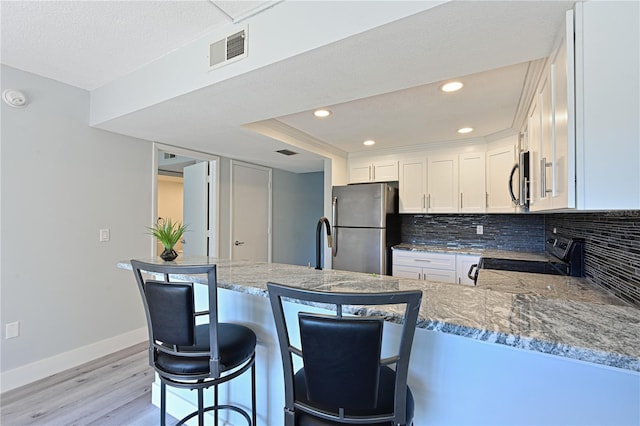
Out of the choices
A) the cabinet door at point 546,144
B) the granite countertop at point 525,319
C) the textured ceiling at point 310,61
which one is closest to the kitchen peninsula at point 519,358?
the granite countertop at point 525,319

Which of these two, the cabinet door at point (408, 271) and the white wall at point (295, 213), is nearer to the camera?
the cabinet door at point (408, 271)

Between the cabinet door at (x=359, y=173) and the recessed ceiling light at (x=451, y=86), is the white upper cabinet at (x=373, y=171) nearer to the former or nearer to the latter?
the cabinet door at (x=359, y=173)

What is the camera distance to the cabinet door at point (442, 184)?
3562 millimetres

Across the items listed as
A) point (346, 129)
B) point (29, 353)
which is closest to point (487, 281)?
point (346, 129)

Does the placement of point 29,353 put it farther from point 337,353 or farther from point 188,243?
point 337,353

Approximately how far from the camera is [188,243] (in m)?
3.84

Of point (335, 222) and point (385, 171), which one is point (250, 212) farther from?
point (385, 171)

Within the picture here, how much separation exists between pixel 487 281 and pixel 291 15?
1943 millimetres

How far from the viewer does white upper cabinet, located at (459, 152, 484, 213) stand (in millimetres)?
3391

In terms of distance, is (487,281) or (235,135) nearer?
(487,281)

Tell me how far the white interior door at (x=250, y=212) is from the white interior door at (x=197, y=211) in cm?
37

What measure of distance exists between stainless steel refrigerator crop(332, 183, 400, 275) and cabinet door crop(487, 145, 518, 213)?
109 centimetres

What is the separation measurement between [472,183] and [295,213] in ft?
9.59

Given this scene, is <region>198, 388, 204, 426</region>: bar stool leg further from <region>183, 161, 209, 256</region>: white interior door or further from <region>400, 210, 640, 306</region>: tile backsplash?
<region>183, 161, 209, 256</region>: white interior door
